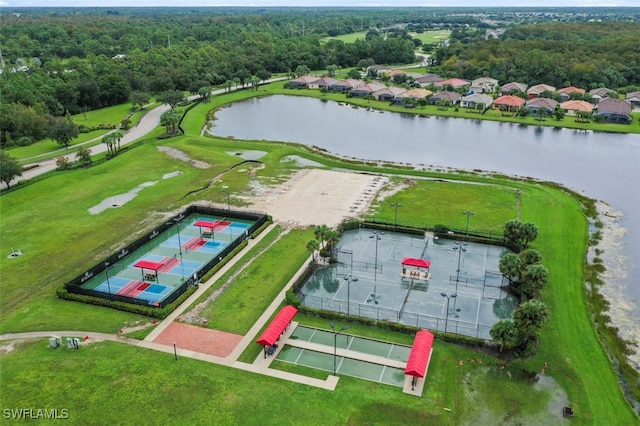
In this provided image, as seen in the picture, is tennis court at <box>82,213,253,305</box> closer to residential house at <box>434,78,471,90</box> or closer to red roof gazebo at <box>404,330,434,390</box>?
red roof gazebo at <box>404,330,434,390</box>

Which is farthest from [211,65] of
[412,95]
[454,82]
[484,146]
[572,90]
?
[572,90]

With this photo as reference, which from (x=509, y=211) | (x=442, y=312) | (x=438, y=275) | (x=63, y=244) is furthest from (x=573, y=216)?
(x=63, y=244)

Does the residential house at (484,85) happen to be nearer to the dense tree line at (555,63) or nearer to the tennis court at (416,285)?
the dense tree line at (555,63)

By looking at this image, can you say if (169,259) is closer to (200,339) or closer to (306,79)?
(200,339)

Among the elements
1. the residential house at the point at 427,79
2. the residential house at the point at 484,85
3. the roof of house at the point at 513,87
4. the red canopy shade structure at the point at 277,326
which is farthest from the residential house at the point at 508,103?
the red canopy shade structure at the point at 277,326

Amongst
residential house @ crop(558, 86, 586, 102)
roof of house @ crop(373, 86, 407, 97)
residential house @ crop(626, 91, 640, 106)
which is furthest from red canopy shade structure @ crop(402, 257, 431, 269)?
residential house @ crop(626, 91, 640, 106)

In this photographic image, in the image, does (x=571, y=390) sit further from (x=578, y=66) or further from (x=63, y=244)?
(x=578, y=66)
